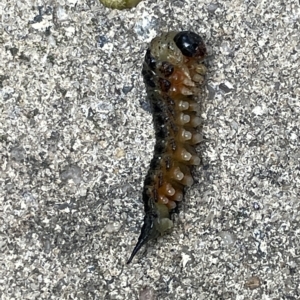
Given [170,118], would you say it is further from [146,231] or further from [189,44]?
[146,231]

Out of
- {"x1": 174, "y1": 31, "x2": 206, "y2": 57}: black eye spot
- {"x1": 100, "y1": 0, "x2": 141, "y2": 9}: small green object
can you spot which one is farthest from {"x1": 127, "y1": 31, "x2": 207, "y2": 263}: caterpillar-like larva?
A: {"x1": 100, "y1": 0, "x2": 141, "y2": 9}: small green object

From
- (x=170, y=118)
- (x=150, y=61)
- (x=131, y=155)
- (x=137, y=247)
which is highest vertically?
(x=150, y=61)

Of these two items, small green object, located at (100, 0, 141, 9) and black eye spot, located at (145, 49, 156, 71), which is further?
small green object, located at (100, 0, 141, 9)

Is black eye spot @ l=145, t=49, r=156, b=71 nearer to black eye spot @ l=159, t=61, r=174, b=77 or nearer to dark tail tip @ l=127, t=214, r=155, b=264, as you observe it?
black eye spot @ l=159, t=61, r=174, b=77

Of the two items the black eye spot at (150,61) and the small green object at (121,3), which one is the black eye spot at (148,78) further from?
the small green object at (121,3)

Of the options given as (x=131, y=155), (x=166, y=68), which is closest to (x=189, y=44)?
(x=166, y=68)

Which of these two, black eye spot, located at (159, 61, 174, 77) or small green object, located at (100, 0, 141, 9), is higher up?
small green object, located at (100, 0, 141, 9)

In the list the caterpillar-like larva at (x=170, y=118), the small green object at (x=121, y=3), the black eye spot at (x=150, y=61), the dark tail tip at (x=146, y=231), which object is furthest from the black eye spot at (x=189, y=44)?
the dark tail tip at (x=146, y=231)
